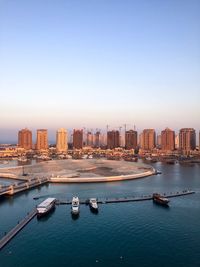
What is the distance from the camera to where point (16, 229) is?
78.9 feet

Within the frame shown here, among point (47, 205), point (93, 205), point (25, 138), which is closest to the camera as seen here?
point (47, 205)

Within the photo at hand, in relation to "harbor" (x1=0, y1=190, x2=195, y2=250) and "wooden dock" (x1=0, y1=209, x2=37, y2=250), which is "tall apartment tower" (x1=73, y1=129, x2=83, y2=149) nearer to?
"harbor" (x1=0, y1=190, x2=195, y2=250)

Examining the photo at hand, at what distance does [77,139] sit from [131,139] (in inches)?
1234

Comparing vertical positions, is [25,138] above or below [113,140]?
above

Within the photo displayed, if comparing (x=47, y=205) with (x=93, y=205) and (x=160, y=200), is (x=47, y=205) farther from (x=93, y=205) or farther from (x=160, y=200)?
(x=160, y=200)

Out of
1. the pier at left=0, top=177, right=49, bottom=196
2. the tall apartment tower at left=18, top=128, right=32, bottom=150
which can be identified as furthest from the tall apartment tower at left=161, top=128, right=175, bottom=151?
the pier at left=0, top=177, right=49, bottom=196

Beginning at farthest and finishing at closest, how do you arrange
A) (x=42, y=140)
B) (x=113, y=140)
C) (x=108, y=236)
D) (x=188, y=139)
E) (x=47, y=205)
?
(x=113, y=140)
(x=42, y=140)
(x=188, y=139)
(x=47, y=205)
(x=108, y=236)

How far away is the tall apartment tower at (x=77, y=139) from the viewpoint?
623 ft

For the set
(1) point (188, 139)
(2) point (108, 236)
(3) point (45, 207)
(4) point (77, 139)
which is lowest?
(2) point (108, 236)

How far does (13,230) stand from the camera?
934 inches

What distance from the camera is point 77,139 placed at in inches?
7544

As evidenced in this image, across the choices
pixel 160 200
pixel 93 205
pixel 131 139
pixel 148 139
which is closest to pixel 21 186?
pixel 93 205

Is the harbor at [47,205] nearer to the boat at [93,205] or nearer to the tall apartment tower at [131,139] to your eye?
the boat at [93,205]

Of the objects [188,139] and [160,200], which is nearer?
[160,200]
